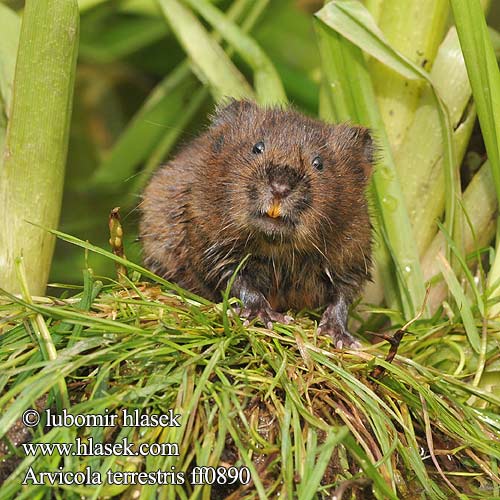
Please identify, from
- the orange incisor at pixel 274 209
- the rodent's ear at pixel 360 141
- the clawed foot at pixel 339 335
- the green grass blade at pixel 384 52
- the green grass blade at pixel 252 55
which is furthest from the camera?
the green grass blade at pixel 252 55

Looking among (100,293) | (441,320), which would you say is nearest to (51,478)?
(100,293)

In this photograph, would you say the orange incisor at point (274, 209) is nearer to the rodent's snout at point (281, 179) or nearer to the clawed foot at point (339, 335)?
the rodent's snout at point (281, 179)

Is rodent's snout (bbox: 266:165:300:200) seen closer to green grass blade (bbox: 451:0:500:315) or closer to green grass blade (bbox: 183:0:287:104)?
green grass blade (bbox: 451:0:500:315)

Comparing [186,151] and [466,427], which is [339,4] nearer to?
[186,151]

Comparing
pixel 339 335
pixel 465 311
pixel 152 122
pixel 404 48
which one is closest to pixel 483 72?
pixel 404 48

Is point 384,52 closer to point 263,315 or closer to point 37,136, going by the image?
point 263,315

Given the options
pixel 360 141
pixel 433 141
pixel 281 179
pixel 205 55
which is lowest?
pixel 281 179

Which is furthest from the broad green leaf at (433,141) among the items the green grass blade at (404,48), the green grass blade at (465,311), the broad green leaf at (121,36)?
the broad green leaf at (121,36)
